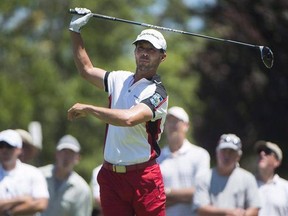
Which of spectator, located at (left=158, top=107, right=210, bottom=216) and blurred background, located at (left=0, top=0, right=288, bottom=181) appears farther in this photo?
blurred background, located at (left=0, top=0, right=288, bottom=181)

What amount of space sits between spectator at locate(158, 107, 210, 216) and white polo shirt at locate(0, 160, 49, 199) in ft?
4.55

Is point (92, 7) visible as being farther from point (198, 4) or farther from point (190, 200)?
point (190, 200)

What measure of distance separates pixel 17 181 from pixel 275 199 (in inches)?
116

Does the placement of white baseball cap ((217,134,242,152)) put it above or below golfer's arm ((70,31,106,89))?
below

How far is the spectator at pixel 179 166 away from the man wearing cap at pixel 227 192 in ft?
0.54

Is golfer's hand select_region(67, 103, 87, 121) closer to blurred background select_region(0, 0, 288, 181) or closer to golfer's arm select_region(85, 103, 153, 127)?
golfer's arm select_region(85, 103, 153, 127)

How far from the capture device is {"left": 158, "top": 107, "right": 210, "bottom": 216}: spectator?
12.8 metres

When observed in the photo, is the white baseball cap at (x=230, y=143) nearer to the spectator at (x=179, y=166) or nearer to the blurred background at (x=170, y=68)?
the spectator at (x=179, y=166)

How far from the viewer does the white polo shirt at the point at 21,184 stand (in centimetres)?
1255

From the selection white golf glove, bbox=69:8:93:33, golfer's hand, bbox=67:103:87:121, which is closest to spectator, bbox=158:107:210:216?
white golf glove, bbox=69:8:93:33

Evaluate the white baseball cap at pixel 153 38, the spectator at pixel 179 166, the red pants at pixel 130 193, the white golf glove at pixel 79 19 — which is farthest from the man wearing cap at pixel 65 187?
the white baseball cap at pixel 153 38

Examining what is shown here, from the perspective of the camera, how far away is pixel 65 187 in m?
13.6

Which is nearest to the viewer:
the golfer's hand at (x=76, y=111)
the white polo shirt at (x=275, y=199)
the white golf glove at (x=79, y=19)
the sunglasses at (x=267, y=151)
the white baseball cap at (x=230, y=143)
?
the golfer's hand at (x=76, y=111)

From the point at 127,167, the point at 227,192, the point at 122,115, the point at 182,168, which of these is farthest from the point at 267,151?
the point at 122,115
